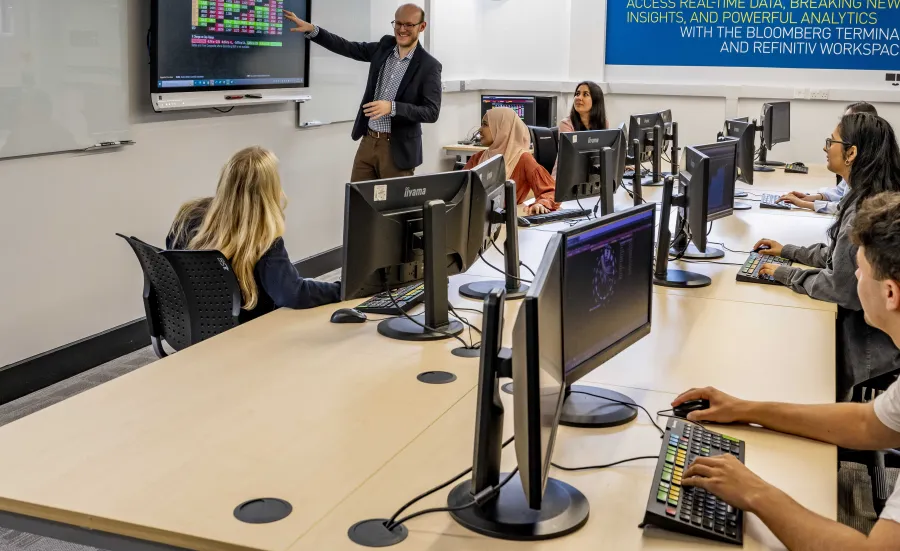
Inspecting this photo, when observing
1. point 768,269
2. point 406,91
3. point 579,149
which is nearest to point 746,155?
point 579,149

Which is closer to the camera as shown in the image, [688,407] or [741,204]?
[688,407]

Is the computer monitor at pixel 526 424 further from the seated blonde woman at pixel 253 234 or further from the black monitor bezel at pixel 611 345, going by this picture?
the seated blonde woman at pixel 253 234

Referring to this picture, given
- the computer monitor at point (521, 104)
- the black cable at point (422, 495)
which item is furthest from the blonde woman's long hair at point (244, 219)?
the computer monitor at point (521, 104)

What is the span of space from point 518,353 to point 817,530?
1.85ft

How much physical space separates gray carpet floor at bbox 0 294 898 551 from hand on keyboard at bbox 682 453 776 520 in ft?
1.62

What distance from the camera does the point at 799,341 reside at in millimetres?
2578

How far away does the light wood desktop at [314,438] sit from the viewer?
156cm

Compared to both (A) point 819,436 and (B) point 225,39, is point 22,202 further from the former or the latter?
(A) point 819,436

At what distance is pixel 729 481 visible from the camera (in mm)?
1584

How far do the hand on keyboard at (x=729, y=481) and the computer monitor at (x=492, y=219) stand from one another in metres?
1.26

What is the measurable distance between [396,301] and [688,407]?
1095mm

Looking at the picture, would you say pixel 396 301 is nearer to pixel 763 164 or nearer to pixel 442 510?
pixel 442 510

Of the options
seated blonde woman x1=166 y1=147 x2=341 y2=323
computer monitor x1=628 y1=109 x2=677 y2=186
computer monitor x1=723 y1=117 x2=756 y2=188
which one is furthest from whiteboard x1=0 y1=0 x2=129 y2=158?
computer monitor x1=723 y1=117 x2=756 y2=188

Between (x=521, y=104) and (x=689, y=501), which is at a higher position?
(x=521, y=104)
